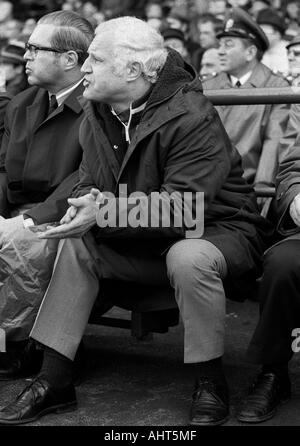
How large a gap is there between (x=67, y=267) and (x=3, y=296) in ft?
1.41

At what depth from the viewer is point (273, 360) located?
3.53m

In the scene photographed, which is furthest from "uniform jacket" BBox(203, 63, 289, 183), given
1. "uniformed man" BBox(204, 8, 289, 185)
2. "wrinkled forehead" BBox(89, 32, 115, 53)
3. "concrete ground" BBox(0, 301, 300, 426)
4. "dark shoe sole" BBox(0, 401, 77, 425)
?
"dark shoe sole" BBox(0, 401, 77, 425)

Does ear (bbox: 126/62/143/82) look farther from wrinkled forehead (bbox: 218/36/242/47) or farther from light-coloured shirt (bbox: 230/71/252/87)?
wrinkled forehead (bbox: 218/36/242/47)

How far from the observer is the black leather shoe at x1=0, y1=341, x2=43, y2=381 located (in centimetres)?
412

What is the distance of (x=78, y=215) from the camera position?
3.57 m

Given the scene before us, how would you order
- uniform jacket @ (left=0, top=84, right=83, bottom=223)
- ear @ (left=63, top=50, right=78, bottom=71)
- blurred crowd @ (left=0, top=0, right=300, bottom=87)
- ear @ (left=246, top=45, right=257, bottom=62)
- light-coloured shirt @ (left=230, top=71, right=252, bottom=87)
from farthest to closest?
1. blurred crowd @ (left=0, top=0, right=300, bottom=87)
2. ear @ (left=246, top=45, right=257, bottom=62)
3. light-coloured shirt @ (left=230, top=71, right=252, bottom=87)
4. ear @ (left=63, top=50, right=78, bottom=71)
5. uniform jacket @ (left=0, top=84, right=83, bottom=223)

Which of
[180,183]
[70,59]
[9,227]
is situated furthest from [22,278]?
A: [70,59]

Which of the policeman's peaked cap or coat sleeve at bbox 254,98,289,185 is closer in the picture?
coat sleeve at bbox 254,98,289,185

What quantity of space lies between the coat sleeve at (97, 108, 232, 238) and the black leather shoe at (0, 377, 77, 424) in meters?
0.68

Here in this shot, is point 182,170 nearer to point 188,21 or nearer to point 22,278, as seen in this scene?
point 22,278

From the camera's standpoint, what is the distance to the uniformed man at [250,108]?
508cm

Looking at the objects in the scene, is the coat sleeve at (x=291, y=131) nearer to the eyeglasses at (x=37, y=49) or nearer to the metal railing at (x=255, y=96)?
the metal railing at (x=255, y=96)

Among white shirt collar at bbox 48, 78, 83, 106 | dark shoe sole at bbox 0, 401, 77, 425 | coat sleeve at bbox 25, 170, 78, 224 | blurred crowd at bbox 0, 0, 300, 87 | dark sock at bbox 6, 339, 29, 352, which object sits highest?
white shirt collar at bbox 48, 78, 83, 106

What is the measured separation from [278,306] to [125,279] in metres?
0.66
